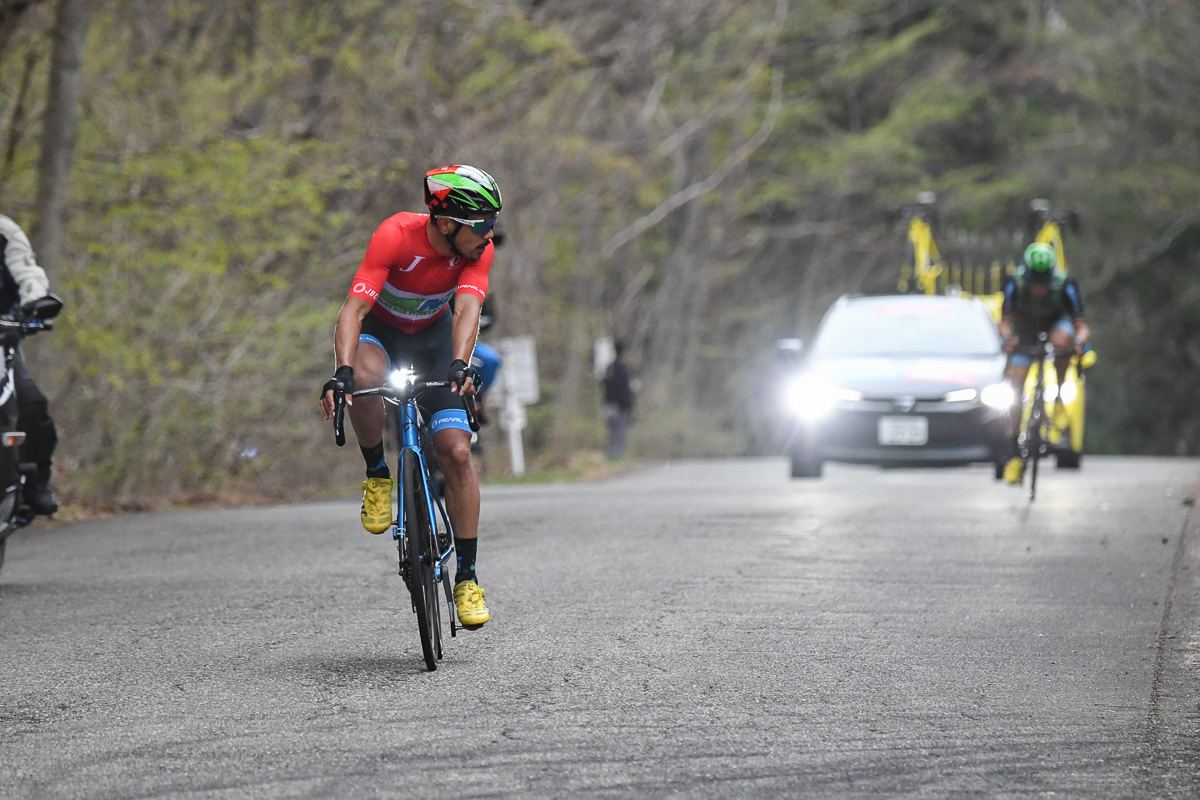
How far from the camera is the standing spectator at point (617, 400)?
2980cm

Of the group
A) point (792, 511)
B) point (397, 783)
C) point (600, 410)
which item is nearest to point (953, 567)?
point (792, 511)

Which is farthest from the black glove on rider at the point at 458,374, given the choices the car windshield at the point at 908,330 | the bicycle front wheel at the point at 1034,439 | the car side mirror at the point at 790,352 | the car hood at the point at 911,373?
the car windshield at the point at 908,330

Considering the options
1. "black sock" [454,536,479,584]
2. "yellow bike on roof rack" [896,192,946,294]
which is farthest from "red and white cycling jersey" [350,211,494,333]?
"yellow bike on roof rack" [896,192,946,294]

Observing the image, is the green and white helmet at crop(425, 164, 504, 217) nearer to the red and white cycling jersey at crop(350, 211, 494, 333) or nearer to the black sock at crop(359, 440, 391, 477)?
the red and white cycling jersey at crop(350, 211, 494, 333)

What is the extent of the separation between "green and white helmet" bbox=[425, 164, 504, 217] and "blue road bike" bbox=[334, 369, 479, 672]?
676 mm

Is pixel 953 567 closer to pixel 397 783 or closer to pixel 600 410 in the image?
pixel 397 783

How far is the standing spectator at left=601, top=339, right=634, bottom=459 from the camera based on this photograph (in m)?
29.8

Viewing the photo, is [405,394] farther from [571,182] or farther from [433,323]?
[571,182]

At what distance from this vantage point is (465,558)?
745 centimetres

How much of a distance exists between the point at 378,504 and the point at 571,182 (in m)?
29.4

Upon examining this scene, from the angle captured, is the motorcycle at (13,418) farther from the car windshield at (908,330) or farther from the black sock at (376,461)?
the car windshield at (908,330)

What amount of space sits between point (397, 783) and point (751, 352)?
47629 mm

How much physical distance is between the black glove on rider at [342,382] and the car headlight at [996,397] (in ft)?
35.4

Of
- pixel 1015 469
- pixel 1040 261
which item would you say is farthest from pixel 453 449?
pixel 1040 261
